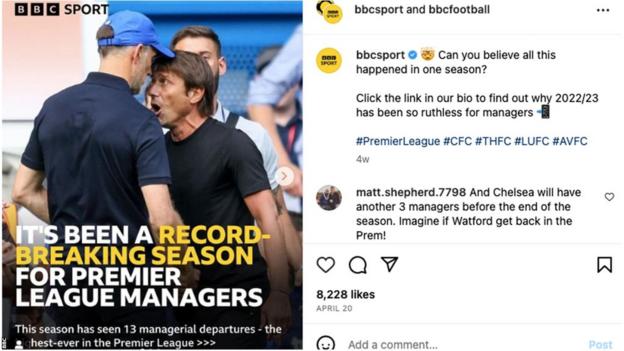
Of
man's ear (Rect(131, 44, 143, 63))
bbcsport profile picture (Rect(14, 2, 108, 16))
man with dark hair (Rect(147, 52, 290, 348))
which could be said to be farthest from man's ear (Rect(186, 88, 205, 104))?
bbcsport profile picture (Rect(14, 2, 108, 16))

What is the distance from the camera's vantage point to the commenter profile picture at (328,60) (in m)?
5.50

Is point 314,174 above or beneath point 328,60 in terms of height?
beneath

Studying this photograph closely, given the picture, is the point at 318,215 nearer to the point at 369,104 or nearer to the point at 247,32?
the point at 369,104

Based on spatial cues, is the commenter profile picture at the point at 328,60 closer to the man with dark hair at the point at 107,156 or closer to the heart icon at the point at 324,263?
the man with dark hair at the point at 107,156

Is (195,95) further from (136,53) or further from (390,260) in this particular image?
(390,260)

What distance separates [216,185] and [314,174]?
0.44 meters

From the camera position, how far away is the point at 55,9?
5.57m

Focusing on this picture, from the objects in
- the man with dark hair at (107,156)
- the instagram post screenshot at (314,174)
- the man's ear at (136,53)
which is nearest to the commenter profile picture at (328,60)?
the instagram post screenshot at (314,174)

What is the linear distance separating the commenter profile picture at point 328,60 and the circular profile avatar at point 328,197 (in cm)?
52

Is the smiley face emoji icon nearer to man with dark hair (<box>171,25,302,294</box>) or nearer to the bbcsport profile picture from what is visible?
man with dark hair (<box>171,25,302,294</box>)

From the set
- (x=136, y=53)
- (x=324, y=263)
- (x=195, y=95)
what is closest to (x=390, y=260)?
(x=324, y=263)

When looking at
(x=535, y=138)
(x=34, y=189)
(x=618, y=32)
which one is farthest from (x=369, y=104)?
(x=34, y=189)

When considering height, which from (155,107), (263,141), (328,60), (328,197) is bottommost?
(328,197)

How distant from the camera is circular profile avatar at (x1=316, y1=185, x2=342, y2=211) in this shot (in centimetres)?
553
